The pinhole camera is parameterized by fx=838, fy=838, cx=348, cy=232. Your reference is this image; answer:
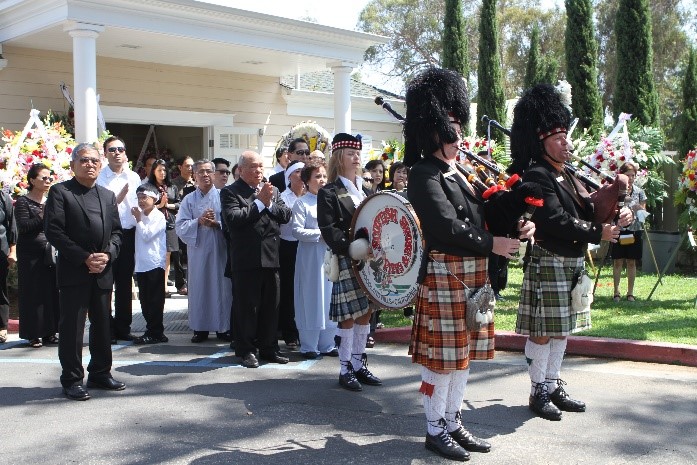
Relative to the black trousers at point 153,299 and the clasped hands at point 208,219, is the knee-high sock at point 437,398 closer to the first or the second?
the clasped hands at point 208,219

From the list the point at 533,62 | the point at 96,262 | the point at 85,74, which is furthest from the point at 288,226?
the point at 533,62

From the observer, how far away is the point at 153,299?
28.5 ft

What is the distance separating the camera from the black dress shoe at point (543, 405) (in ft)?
18.3

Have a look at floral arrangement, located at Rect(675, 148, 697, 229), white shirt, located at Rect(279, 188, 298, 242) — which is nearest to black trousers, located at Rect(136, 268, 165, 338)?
white shirt, located at Rect(279, 188, 298, 242)

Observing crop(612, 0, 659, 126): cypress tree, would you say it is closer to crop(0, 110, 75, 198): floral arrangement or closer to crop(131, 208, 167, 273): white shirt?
crop(0, 110, 75, 198): floral arrangement

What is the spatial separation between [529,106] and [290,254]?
126 inches

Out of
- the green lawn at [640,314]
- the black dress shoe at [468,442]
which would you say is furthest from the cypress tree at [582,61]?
the black dress shoe at [468,442]

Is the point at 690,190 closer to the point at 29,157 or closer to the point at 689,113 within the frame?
the point at 29,157

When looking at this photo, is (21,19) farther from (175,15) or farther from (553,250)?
(553,250)

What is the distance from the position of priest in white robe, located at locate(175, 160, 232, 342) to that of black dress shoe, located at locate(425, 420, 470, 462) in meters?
4.07

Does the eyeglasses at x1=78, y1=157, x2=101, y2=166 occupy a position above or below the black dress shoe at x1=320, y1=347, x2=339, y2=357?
above

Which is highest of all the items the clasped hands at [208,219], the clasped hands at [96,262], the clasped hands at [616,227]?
the clasped hands at [208,219]

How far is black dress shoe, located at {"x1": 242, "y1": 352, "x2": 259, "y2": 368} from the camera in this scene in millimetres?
7301

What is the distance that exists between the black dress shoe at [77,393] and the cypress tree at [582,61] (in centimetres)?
1536
